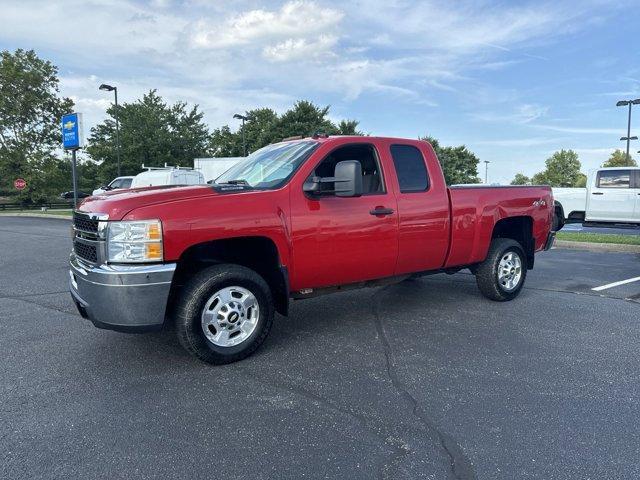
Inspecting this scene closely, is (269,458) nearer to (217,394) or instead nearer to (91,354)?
(217,394)

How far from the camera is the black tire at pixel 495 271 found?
5.92 metres

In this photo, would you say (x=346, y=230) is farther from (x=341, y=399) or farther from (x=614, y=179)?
(x=614, y=179)

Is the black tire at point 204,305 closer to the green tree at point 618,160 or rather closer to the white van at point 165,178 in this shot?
the white van at point 165,178

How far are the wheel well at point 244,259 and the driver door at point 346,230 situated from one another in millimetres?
167

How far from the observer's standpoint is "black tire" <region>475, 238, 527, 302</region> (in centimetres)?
592

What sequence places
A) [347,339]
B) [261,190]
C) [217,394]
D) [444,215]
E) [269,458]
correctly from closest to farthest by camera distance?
[269,458], [217,394], [261,190], [347,339], [444,215]

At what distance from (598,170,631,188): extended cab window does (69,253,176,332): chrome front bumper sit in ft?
53.1

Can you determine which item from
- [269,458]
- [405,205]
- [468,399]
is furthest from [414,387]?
[405,205]

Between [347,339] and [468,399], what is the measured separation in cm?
151

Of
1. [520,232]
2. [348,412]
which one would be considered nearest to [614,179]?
[520,232]

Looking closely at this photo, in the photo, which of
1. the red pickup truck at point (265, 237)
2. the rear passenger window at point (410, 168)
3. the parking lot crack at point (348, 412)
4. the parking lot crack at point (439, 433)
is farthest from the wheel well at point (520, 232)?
the parking lot crack at point (348, 412)

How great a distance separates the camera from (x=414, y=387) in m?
3.54

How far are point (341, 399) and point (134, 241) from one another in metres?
1.92

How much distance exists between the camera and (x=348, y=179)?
160 inches
